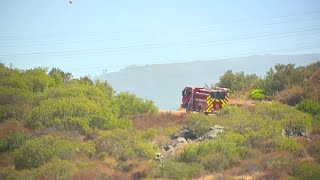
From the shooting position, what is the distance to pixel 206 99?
39125 mm

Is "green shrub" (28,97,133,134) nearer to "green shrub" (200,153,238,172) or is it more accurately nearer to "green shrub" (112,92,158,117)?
"green shrub" (112,92,158,117)

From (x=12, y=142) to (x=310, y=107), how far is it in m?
21.7

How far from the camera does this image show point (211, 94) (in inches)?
1539

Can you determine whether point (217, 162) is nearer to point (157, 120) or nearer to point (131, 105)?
point (157, 120)

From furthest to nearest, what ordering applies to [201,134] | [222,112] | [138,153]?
[222,112], [201,134], [138,153]

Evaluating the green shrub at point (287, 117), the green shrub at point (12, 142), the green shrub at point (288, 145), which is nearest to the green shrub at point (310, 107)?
the green shrub at point (287, 117)

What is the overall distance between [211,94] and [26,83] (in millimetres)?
18807

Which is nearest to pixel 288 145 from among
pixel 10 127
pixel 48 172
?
pixel 48 172

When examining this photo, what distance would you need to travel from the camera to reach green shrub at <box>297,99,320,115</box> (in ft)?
96.4

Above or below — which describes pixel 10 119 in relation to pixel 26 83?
below

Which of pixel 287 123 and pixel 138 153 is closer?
pixel 138 153

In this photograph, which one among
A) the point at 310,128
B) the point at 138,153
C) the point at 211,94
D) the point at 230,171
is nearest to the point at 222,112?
the point at 211,94

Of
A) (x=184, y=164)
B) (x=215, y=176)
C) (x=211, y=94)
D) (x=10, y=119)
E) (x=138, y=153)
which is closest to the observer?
(x=215, y=176)

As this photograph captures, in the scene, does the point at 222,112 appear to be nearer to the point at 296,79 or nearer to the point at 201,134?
the point at 201,134
